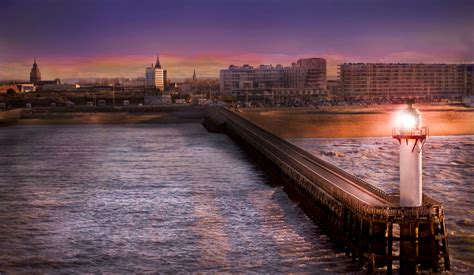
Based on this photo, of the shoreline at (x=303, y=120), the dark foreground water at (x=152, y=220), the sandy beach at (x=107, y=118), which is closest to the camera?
the dark foreground water at (x=152, y=220)

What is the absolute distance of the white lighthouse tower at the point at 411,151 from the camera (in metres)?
14.8

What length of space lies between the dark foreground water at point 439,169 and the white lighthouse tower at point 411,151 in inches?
86.1

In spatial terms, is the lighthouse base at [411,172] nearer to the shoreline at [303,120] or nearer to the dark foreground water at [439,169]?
the dark foreground water at [439,169]

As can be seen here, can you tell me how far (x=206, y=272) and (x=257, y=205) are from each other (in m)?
8.69

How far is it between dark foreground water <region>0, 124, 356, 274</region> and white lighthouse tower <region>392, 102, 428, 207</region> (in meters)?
2.36

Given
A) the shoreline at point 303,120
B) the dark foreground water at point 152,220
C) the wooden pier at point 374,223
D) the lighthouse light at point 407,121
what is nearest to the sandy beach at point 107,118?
the shoreline at point 303,120

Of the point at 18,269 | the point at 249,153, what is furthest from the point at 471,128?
the point at 18,269

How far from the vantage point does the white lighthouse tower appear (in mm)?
14781

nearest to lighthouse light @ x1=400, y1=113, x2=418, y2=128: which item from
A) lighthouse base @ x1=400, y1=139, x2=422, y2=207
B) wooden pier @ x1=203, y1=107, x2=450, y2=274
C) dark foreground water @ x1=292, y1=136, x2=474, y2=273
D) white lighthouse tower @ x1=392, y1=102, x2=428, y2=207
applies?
white lighthouse tower @ x1=392, y1=102, x2=428, y2=207

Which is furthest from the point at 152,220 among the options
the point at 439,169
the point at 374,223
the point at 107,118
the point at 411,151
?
the point at 107,118

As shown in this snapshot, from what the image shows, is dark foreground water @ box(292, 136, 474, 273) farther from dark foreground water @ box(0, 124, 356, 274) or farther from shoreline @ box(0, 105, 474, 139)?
shoreline @ box(0, 105, 474, 139)

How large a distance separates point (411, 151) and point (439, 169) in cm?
1965

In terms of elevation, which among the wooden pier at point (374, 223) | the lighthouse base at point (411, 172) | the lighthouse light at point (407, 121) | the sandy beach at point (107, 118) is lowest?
the sandy beach at point (107, 118)

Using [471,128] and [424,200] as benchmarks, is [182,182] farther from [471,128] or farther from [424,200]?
[471,128]
